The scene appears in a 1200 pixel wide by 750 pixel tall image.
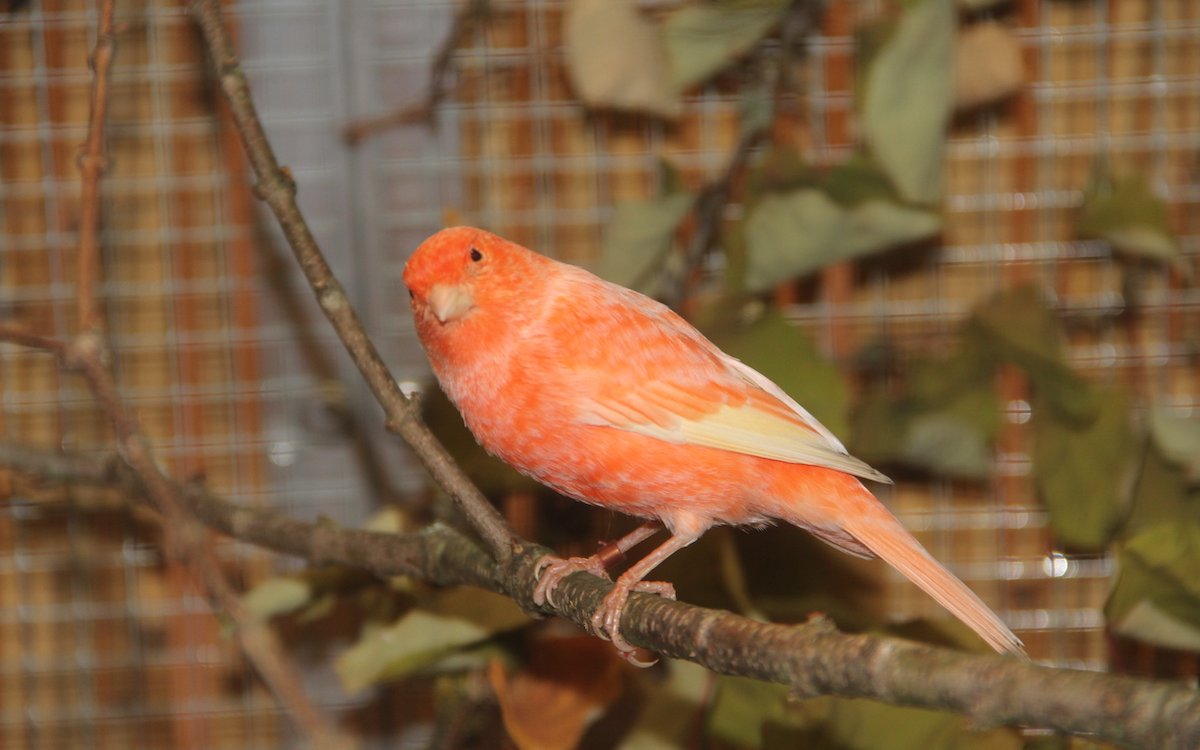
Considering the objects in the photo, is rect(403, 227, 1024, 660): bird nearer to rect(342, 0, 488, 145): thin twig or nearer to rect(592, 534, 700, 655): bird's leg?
rect(592, 534, 700, 655): bird's leg

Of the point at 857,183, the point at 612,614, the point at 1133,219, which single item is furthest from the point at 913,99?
the point at 612,614

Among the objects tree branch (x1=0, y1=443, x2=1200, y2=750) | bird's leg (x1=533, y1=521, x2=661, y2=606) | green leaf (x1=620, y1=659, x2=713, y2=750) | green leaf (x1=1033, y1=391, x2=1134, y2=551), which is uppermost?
tree branch (x1=0, y1=443, x2=1200, y2=750)

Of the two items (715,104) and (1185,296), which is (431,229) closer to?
(715,104)

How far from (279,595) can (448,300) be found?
1.82ft

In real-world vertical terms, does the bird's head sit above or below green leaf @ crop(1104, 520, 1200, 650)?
above

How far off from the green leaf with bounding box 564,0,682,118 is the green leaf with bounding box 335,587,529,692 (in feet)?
1.68

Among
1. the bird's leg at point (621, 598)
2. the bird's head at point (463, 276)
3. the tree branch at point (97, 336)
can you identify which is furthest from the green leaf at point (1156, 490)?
the tree branch at point (97, 336)

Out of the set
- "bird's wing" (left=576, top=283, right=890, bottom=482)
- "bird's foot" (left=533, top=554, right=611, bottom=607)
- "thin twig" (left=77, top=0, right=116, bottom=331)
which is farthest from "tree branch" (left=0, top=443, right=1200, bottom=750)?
"thin twig" (left=77, top=0, right=116, bottom=331)

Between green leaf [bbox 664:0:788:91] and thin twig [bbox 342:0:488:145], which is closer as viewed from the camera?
green leaf [bbox 664:0:788:91]

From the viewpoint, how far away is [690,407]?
63 centimetres

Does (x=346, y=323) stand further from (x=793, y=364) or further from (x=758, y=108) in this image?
(x=758, y=108)

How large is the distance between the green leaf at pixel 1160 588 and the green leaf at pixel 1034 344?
266 mm

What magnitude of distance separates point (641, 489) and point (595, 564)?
4.5 inches

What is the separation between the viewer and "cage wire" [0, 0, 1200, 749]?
121 cm
